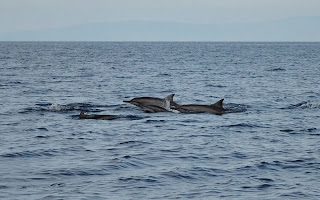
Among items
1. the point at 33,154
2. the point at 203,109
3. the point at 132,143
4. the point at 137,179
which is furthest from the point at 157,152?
the point at 203,109

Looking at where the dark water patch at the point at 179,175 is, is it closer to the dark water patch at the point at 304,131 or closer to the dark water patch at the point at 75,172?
the dark water patch at the point at 75,172

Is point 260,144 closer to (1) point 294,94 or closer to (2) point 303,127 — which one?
(2) point 303,127

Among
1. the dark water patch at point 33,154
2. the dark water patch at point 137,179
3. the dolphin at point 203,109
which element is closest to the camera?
the dark water patch at point 137,179

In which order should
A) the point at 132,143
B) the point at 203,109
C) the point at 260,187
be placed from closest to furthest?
the point at 260,187
the point at 132,143
the point at 203,109

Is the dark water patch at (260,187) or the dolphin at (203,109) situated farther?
the dolphin at (203,109)

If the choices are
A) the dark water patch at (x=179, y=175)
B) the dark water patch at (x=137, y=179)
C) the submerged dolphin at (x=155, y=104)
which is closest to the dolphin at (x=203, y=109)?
the submerged dolphin at (x=155, y=104)

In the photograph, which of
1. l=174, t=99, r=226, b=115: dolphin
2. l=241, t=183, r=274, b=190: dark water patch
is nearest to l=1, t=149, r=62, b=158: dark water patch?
l=241, t=183, r=274, b=190: dark water patch

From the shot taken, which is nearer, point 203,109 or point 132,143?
point 132,143

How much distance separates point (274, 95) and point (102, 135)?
19714 millimetres

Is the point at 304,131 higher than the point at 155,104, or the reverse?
the point at 155,104

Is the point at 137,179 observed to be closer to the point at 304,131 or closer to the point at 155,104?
the point at 304,131

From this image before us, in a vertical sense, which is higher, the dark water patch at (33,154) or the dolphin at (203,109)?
the dolphin at (203,109)

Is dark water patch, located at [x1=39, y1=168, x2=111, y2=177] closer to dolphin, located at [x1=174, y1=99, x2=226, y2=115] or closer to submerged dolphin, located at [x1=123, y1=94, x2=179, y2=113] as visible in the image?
submerged dolphin, located at [x1=123, y1=94, x2=179, y2=113]

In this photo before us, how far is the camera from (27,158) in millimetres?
18109
